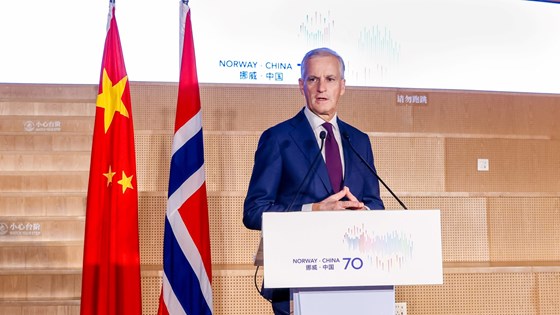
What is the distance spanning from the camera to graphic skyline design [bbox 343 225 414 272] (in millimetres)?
1939

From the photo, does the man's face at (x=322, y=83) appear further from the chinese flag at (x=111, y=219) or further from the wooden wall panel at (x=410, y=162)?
the wooden wall panel at (x=410, y=162)

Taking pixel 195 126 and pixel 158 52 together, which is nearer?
pixel 195 126

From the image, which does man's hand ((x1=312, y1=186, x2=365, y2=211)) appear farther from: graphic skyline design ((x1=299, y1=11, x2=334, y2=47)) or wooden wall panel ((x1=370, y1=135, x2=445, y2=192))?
graphic skyline design ((x1=299, y1=11, x2=334, y2=47))

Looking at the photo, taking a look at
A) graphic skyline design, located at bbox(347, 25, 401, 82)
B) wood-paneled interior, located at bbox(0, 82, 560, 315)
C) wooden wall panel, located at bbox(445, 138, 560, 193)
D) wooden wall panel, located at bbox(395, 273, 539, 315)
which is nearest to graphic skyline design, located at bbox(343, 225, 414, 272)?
wood-paneled interior, located at bbox(0, 82, 560, 315)

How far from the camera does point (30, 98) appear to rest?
190 inches

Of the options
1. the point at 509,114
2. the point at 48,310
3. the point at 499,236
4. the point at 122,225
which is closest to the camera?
the point at 122,225

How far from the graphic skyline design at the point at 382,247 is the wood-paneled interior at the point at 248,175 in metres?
1.95

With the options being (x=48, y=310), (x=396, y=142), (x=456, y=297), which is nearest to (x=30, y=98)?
(x=48, y=310)

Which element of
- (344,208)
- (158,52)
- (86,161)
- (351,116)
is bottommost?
(344,208)

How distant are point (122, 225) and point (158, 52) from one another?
182 centimetres

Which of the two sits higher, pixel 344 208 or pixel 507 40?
pixel 507 40

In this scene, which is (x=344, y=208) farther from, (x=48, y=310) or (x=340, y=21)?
(x=340, y=21)

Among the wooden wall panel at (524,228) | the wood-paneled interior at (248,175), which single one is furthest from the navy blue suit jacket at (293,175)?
the wooden wall panel at (524,228)

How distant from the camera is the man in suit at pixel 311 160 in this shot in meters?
2.40
